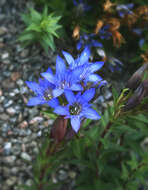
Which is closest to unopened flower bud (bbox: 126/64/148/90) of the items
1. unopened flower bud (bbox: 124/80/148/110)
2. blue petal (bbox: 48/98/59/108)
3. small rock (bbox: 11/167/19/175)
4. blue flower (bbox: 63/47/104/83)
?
unopened flower bud (bbox: 124/80/148/110)

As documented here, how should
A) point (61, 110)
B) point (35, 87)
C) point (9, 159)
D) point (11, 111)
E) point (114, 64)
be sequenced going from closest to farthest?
1. point (61, 110)
2. point (35, 87)
3. point (9, 159)
4. point (11, 111)
5. point (114, 64)

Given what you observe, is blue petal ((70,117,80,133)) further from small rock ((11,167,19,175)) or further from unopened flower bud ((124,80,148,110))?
small rock ((11,167,19,175))

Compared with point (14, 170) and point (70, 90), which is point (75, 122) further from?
point (14, 170)

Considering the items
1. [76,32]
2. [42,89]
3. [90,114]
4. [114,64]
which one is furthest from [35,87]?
[114,64]

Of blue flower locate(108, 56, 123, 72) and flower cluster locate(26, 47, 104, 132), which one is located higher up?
blue flower locate(108, 56, 123, 72)

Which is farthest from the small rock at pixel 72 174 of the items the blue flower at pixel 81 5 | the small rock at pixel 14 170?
the blue flower at pixel 81 5

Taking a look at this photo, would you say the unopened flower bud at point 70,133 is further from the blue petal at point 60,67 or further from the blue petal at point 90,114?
the blue petal at point 60,67

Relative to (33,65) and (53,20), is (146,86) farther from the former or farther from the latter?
(33,65)
